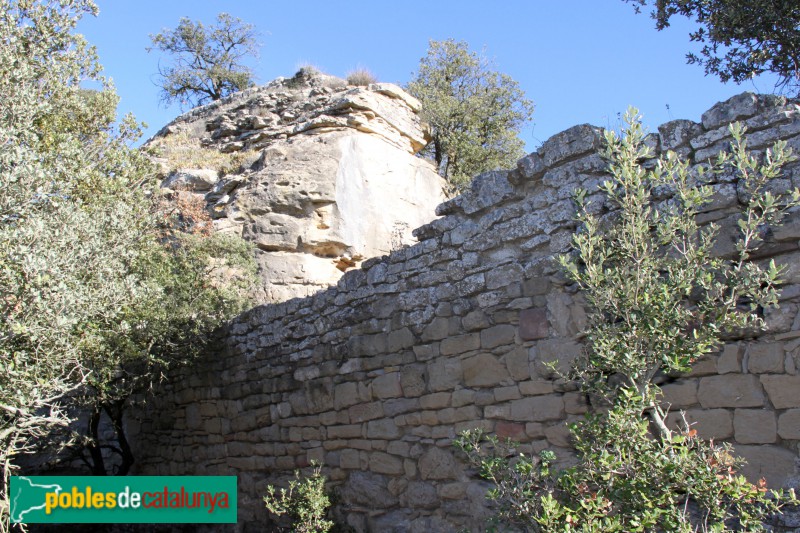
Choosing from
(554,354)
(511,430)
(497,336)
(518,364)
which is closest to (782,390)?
(554,354)

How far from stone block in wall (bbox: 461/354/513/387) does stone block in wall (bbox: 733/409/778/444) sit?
1.80 m

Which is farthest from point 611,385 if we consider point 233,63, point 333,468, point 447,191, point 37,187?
point 233,63

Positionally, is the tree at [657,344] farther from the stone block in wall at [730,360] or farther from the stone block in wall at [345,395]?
the stone block in wall at [345,395]

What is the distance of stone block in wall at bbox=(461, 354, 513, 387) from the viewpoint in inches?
219

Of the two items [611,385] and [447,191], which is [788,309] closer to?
[611,385]

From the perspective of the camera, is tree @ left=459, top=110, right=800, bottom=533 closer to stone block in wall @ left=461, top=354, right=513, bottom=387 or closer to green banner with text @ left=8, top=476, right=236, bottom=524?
stone block in wall @ left=461, top=354, right=513, bottom=387

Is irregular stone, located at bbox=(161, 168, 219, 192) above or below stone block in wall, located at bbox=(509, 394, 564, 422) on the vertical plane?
above

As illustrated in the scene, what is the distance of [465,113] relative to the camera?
16.3 metres

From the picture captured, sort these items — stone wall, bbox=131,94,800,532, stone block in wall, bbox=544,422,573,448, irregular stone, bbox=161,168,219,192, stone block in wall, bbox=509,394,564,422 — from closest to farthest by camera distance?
stone wall, bbox=131,94,800,532
stone block in wall, bbox=544,422,573,448
stone block in wall, bbox=509,394,564,422
irregular stone, bbox=161,168,219,192

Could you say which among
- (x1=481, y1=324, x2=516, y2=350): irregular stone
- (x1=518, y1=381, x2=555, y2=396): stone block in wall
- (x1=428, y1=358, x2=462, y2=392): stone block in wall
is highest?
(x1=481, y1=324, x2=516, y2=350): irregular stone

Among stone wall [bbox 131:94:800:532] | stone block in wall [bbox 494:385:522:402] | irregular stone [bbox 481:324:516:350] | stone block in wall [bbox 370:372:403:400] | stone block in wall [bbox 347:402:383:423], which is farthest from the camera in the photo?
stone block in wall [bbox 347:402:383:423]

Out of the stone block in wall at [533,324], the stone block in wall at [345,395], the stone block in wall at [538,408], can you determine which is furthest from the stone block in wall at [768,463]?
the stone block in wall at [345,395]

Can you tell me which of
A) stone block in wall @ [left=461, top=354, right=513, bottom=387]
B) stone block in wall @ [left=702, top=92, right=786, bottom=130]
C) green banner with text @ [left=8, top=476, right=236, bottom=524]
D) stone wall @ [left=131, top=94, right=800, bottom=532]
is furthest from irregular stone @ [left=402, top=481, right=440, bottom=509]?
Answer: stone block in wall @ [left=702, top=92, right=786, bottom=130]

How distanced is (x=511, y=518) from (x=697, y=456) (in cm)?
129
